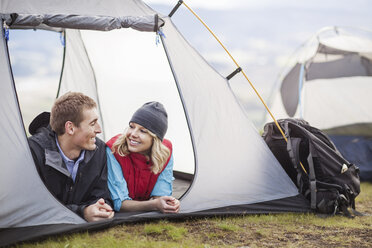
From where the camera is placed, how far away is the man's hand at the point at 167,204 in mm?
3471

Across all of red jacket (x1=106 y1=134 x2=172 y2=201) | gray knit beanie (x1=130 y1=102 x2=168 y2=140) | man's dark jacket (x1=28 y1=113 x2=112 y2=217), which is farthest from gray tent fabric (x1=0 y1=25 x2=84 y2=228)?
gray knit beanie (x1=130 y1=102 x2=168 y2=140)

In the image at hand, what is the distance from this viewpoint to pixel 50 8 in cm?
357

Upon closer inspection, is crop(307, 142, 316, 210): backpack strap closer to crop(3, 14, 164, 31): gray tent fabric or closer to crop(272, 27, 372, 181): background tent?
crop(3, 14, 164, 31): gray tent fabric

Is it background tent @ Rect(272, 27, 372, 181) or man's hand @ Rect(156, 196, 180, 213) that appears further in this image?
background tent @ Rect(272, 27, 372, 181)

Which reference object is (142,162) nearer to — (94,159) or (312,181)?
(94,159)

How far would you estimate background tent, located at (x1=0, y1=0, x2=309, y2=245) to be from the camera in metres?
3.13

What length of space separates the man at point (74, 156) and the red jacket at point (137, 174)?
20 centimetres

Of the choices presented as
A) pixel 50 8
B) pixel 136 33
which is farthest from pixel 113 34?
pixel 50 8

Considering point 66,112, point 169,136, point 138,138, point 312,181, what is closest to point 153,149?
point 138,138

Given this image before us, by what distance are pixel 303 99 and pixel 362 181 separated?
1.36 m

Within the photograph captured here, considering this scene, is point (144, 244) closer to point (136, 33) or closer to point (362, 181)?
point (136, 33)

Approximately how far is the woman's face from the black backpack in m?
1.29

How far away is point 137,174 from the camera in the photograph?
3.65 m

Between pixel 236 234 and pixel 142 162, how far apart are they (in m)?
0.85
